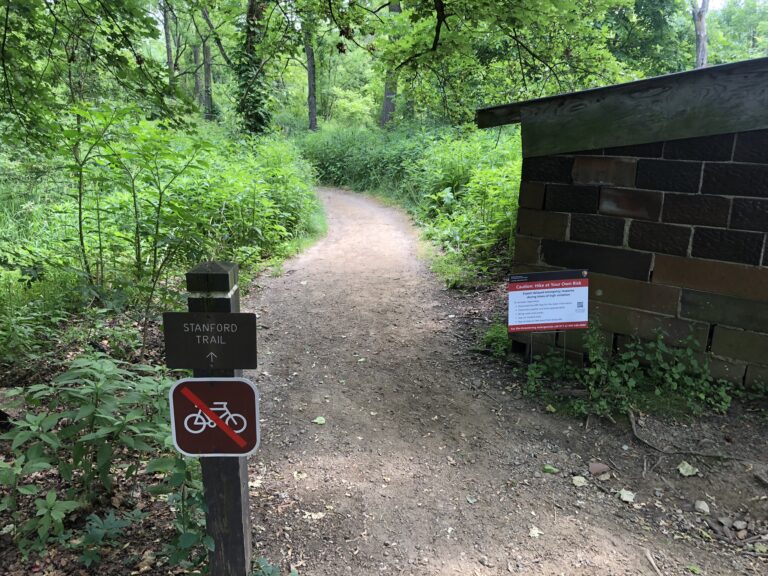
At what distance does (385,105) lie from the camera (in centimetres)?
2380

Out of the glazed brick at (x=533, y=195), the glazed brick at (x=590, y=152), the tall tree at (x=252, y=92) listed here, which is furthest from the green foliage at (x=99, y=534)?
the tall tree at (x=252, y=92)

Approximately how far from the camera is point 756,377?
12.5 ft

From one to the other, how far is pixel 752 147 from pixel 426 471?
318 cm

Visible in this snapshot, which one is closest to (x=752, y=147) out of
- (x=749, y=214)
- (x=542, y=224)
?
(x=749, y=214)

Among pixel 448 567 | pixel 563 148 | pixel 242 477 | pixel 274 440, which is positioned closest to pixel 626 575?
pixel 448 567

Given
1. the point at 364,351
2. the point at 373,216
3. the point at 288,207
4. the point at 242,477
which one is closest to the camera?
the point at 242,477

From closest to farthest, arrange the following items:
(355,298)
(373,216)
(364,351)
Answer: (364,351) → (355,298) → (373,216)

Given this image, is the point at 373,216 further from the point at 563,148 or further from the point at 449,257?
the point at 563,148

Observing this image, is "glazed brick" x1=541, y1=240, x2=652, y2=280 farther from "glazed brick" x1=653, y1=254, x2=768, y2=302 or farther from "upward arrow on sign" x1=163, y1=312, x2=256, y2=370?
"upward arrow on sign" x1=163, y1=312, x2=256, y2=370

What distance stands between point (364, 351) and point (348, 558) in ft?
8.92

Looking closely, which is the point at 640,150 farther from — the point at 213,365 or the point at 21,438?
the point at 21,438

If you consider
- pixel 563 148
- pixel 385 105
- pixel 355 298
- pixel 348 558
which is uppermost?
pixel 385 105

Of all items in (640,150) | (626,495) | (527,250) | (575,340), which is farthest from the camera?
(527,250)

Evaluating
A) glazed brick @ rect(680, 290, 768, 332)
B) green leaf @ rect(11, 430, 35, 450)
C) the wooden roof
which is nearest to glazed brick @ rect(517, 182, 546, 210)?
the wooden roof
